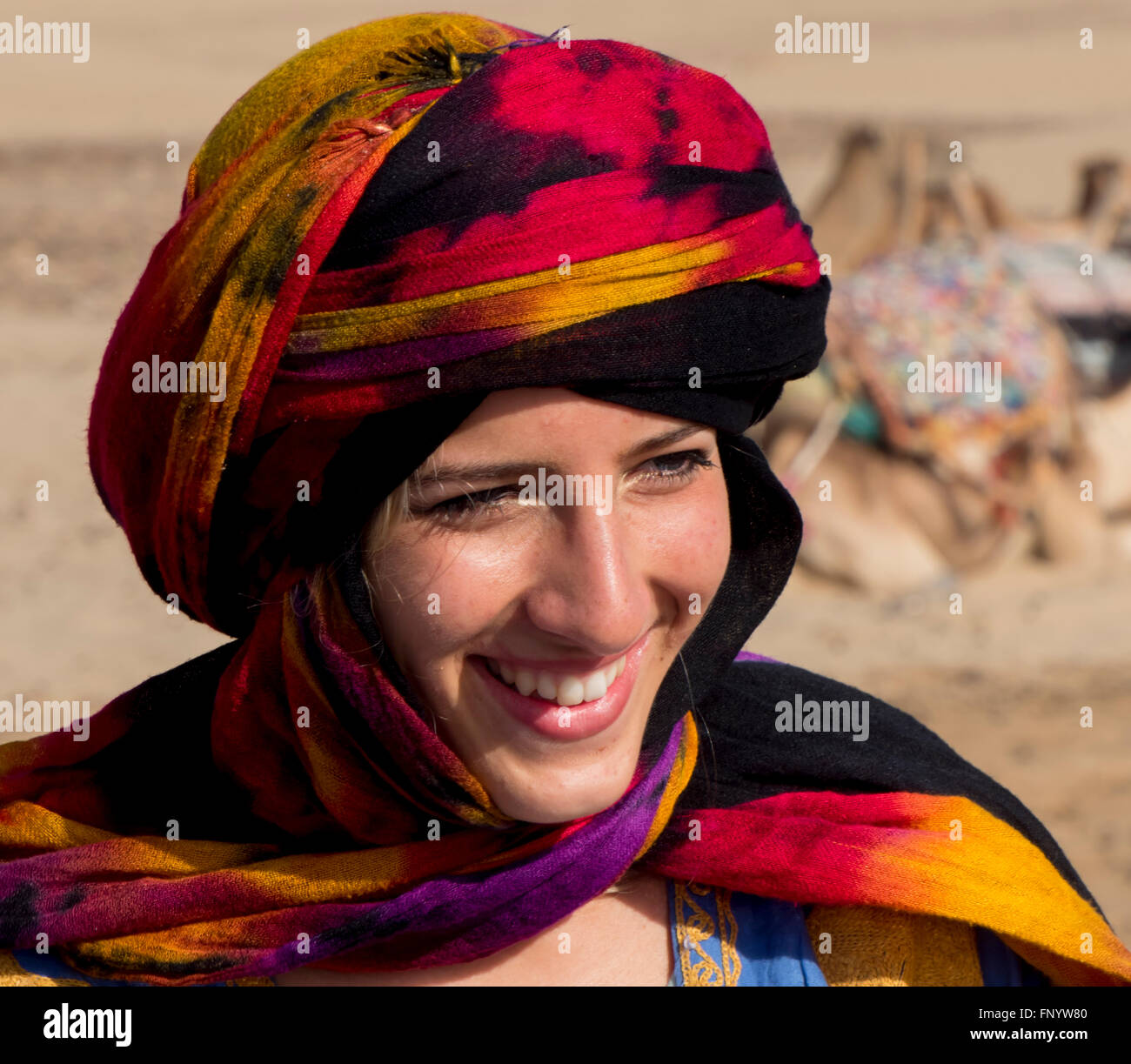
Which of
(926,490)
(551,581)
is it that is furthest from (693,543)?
(926,490)

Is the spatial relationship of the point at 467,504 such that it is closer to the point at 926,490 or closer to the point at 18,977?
the point at 18,977

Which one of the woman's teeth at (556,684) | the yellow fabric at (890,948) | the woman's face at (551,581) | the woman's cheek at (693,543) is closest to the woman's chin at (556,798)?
the woman's face at (551,581)

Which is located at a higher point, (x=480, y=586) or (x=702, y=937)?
(x=480, y=586)

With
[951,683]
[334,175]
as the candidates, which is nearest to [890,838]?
[334,175]

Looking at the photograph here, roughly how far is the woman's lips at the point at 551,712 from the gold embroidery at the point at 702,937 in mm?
461

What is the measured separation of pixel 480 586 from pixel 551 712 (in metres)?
0.19

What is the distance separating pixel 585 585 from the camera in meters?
1.76

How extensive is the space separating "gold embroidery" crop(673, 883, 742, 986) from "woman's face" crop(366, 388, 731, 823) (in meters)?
0.36

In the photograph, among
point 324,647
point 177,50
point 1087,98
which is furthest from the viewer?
point 177,50

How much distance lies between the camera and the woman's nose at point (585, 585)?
5.75 ft

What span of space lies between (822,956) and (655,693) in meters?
0.47

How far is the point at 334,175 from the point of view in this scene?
179 centimetres

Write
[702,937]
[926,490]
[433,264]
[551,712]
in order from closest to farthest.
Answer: [433,264] → [551,712] → [702,937] → [926,490]

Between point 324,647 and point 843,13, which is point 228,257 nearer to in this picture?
point 324,647
